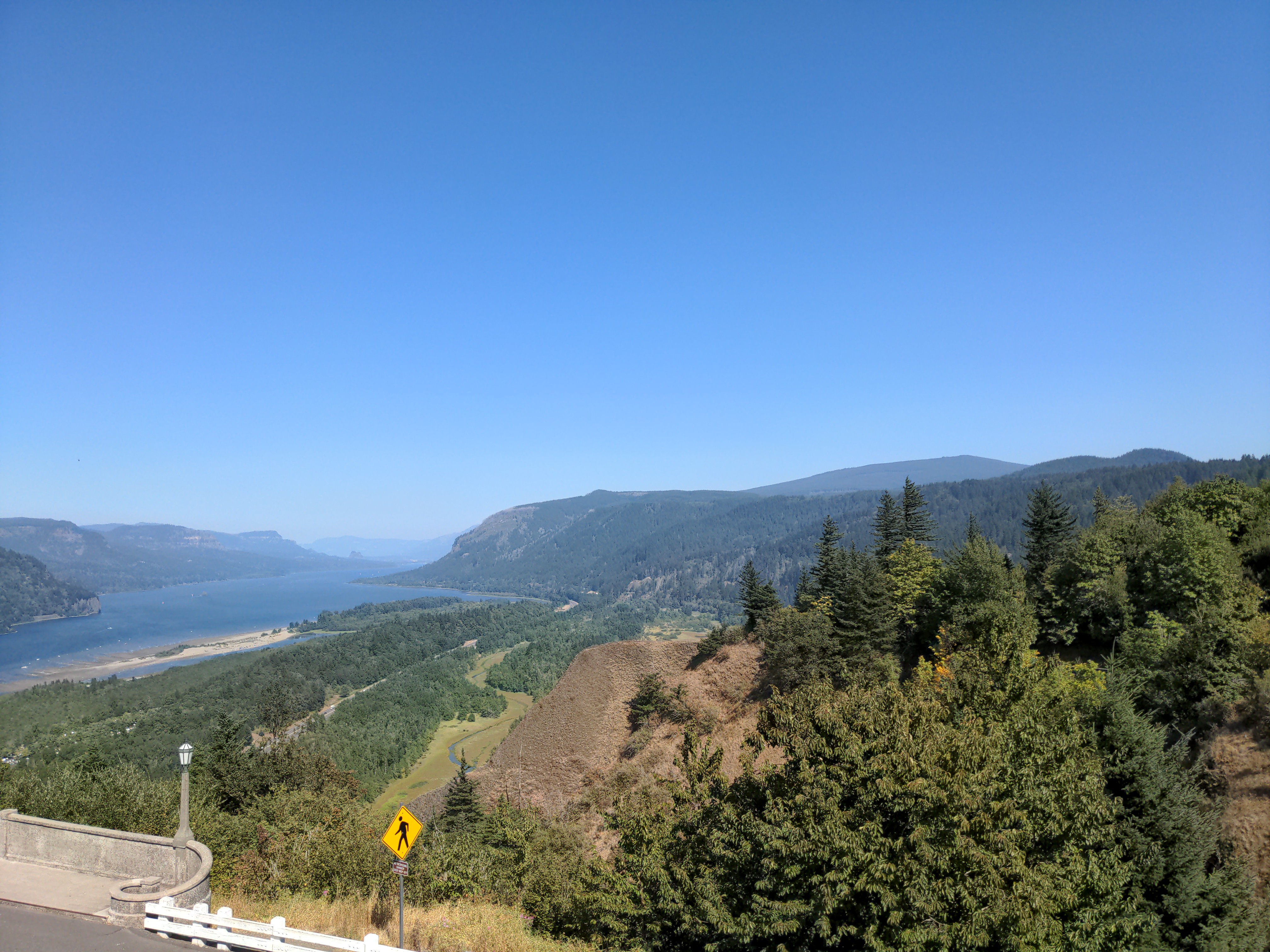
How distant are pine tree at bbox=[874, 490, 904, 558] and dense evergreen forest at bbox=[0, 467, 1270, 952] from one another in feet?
33.6

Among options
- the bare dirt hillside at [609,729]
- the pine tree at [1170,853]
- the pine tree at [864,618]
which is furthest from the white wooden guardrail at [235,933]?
the pine tree at [864,618]

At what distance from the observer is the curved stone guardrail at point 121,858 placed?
13141 millimetres

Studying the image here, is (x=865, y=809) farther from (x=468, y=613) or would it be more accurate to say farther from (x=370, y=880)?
(x=468, y=613)

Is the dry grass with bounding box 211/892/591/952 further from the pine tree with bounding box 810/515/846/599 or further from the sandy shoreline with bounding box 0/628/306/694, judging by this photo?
the sandy shoreline with bounding box 0/628/306/694

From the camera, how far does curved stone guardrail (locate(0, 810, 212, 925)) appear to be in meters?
13.1

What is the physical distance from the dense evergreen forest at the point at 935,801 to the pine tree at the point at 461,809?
8.7 inches

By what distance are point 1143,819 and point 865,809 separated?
10299 mm

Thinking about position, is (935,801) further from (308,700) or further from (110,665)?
(110,665)

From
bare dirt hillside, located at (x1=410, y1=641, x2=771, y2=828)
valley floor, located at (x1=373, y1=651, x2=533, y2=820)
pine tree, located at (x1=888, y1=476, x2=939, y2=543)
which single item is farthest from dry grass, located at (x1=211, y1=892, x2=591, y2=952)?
pine tree, located at (x1=888, y1=476, x2=939, y2=543)

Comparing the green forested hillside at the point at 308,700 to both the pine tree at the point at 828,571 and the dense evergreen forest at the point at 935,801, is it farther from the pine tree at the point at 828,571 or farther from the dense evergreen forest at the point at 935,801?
the pine tree at the point at 828,571

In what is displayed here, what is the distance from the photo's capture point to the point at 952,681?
19.3 meters

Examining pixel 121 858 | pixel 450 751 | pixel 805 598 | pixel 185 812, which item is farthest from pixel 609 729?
pixel 450 751

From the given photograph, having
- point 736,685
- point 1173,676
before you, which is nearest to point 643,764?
point 736,685

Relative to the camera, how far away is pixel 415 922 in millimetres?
14539
